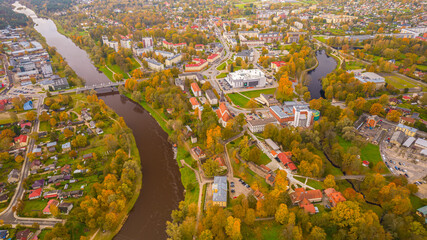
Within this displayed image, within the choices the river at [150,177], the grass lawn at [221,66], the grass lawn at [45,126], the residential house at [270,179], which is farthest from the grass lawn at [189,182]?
the grass lawn at [221,66]

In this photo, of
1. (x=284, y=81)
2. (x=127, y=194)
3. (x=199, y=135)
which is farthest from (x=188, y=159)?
(x=284, y=81)

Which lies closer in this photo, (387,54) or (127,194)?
(127,194)

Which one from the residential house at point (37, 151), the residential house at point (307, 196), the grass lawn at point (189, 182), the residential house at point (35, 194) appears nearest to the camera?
the residential house at point (307, 196)

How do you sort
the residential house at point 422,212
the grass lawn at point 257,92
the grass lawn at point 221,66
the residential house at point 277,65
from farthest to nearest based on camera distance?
the grass lawn at point 221,66
the residential house at point 277,65
the grass lawn at point 257,92
the residential house at point 422,212

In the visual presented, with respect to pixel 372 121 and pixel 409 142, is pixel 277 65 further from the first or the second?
pixel 409 142

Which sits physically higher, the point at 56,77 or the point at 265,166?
the point at 56,77

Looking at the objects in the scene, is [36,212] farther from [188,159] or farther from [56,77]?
[56,77]

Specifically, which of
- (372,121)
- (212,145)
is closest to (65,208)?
(212,145)

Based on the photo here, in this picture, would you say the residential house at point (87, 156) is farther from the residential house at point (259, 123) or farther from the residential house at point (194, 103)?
the residential house at point (259, 123)
